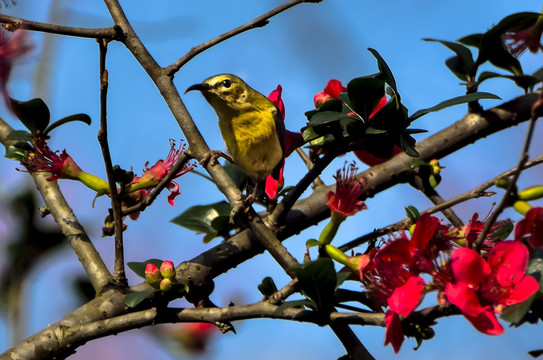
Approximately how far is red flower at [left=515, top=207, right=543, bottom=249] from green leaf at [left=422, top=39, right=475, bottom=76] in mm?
699

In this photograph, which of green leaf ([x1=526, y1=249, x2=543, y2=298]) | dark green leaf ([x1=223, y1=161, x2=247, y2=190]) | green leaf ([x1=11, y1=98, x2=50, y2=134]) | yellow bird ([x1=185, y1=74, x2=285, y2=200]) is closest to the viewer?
green leaf ([x1=526, y1=249, x2=543, y2=298])

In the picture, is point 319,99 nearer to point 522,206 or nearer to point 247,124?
point 247,124

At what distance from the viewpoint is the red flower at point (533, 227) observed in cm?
123

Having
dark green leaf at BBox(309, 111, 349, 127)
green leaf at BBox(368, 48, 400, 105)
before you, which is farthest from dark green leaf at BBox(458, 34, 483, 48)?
dark green leaf at BBox(309, 111, 349, 127)

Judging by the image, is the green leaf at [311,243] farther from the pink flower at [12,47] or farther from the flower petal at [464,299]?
the pink flower at [12,47]

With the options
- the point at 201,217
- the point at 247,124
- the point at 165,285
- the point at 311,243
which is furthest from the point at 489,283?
the point at 247,124

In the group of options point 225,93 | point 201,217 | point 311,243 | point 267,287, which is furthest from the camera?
point 225,93

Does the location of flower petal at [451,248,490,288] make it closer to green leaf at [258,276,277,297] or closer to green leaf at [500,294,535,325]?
green leaf at [500,294,535,325]

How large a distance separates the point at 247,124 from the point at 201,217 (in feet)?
1.24

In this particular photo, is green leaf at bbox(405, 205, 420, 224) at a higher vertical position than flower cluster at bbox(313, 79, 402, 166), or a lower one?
lower

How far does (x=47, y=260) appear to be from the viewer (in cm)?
184

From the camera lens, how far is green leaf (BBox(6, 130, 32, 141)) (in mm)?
1841

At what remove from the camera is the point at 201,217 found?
2.05 meters

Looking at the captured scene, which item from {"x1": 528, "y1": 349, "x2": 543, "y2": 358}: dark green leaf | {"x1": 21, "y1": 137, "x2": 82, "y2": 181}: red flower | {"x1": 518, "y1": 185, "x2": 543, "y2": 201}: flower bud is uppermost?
{"x1": 21, "y1": 137, "x2": 82, "y2": 181}: red flower
